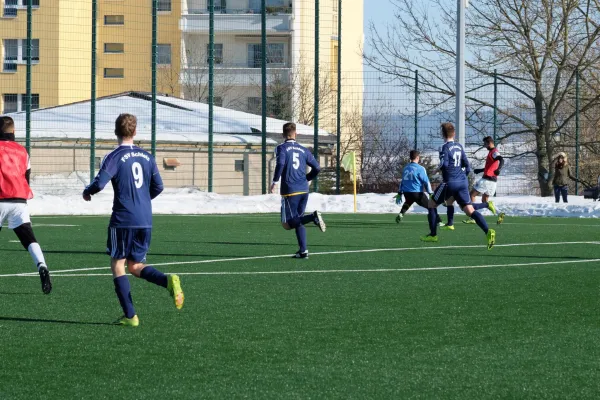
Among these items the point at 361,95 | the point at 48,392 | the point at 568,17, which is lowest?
the point at 48,392

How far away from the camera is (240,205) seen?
29922 millimetres

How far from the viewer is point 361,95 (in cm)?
3425

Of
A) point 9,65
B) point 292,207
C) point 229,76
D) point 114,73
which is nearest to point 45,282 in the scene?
point 292,207

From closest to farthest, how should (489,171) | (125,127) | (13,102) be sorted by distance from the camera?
A: 1. (125,127)
2. (489,171)
3. (13,102)

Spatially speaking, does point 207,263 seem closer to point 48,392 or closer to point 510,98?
point 48,392

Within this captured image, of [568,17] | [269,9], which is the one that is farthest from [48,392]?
[269,9]

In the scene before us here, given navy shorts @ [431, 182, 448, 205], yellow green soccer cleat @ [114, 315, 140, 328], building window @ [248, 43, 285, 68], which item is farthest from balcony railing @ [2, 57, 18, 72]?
yellow green soccer cleat @ [114, 315, 140, 328]

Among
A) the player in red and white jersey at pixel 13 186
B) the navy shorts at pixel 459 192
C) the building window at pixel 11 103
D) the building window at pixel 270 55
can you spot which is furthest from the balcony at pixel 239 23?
the player in red and white jersey at pixel 13 186

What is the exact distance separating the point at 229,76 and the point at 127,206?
5201 cm

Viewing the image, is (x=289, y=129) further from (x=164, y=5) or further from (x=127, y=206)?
(x=164, y=5)

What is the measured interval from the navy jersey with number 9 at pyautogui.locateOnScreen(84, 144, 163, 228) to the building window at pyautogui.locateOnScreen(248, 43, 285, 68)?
169 ft

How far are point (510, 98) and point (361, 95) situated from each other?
5285mm

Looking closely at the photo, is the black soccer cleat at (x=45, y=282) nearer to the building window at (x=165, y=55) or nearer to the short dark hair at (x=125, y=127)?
the short dark hair at (x=125, y=127)

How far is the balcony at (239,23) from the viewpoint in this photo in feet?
201
